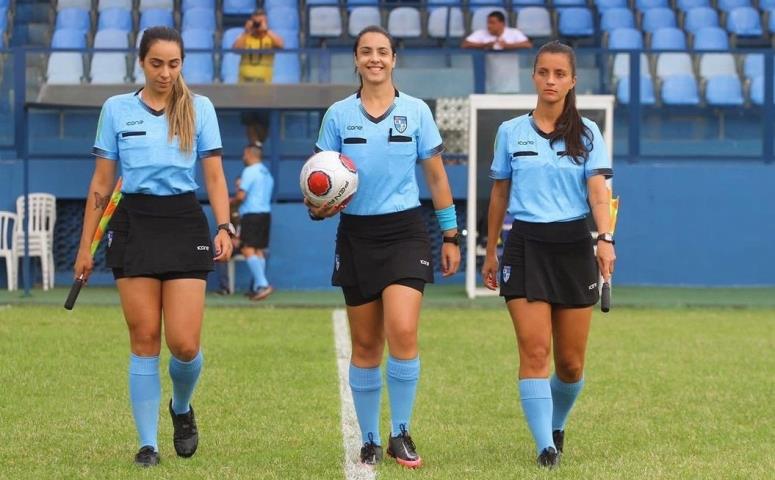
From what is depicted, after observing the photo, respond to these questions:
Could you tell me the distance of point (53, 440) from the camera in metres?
8.30

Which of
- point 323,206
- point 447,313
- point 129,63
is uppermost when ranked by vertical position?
point 129,63

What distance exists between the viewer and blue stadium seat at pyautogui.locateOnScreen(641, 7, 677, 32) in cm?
2417

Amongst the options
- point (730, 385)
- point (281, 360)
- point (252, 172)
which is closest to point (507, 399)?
point (730, 385)

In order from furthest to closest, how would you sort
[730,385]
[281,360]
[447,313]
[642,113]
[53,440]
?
[642,113] → [447,313] → [281,360] → [730,385] → [53,440]

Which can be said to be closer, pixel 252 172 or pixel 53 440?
pixel 53 440

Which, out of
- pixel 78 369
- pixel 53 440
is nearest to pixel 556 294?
pixel 53 440

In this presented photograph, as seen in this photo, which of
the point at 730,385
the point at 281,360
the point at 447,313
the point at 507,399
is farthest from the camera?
the point at 447,313

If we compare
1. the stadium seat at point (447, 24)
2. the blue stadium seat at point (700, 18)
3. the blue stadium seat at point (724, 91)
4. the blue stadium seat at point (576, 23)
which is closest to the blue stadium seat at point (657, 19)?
the blue stadium seat at point (700, 18)

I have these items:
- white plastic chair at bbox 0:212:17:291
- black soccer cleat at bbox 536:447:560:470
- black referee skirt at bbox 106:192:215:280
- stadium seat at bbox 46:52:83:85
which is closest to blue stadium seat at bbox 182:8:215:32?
stadium seat at bbox 46:52:83:85

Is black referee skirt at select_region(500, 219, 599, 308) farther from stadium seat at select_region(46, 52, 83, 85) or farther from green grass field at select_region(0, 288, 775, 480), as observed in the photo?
stadium seat at select_region(46, 52, 83, 85)

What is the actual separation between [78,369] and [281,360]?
1654mm

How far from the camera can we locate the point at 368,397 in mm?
7617

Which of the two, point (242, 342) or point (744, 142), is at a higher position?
point (744, 142)

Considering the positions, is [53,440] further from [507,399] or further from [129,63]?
[129,63]
